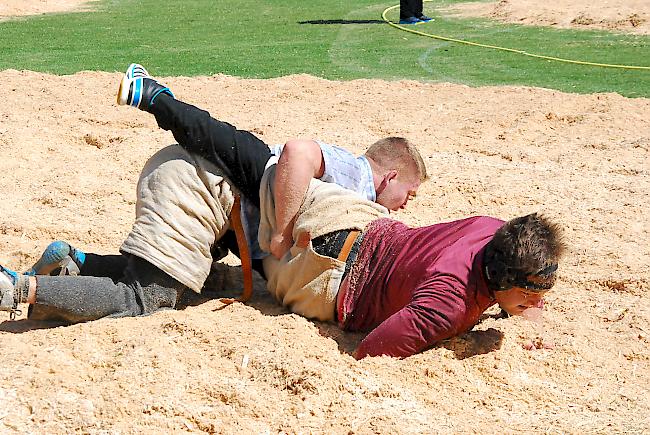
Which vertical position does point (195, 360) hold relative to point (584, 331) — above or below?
above

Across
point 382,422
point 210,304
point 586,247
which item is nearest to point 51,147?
point 210,304

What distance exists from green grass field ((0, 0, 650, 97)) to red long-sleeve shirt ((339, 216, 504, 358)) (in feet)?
16.2

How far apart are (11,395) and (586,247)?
2920mm

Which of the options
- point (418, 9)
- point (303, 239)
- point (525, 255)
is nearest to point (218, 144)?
point (303, 239)

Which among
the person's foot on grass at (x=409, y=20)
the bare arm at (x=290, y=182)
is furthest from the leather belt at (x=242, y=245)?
the person's foot on grass at (x=409, y=20)

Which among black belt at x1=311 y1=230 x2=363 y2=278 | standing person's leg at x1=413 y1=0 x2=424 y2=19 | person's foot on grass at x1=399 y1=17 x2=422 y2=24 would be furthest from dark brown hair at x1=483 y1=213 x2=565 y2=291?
standing person's leg at x1=413 y1=0 x2=424 y2=19

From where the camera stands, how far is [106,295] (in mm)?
3547

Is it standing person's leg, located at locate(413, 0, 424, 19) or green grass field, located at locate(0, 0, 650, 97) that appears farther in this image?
standing person's leg, located at locate(413, 0, 424, 19)

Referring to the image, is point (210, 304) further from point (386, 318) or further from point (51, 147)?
point (51, 147)

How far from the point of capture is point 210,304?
3.79 m

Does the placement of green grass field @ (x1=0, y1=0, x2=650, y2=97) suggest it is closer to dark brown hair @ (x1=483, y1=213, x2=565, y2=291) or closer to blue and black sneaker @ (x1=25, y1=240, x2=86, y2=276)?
blue and black sneaker @ (x1=25, y1=240, x2=86, y2=276)

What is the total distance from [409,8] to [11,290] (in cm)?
979

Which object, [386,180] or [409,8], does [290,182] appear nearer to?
[386,180]

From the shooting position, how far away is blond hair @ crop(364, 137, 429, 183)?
150 inches
